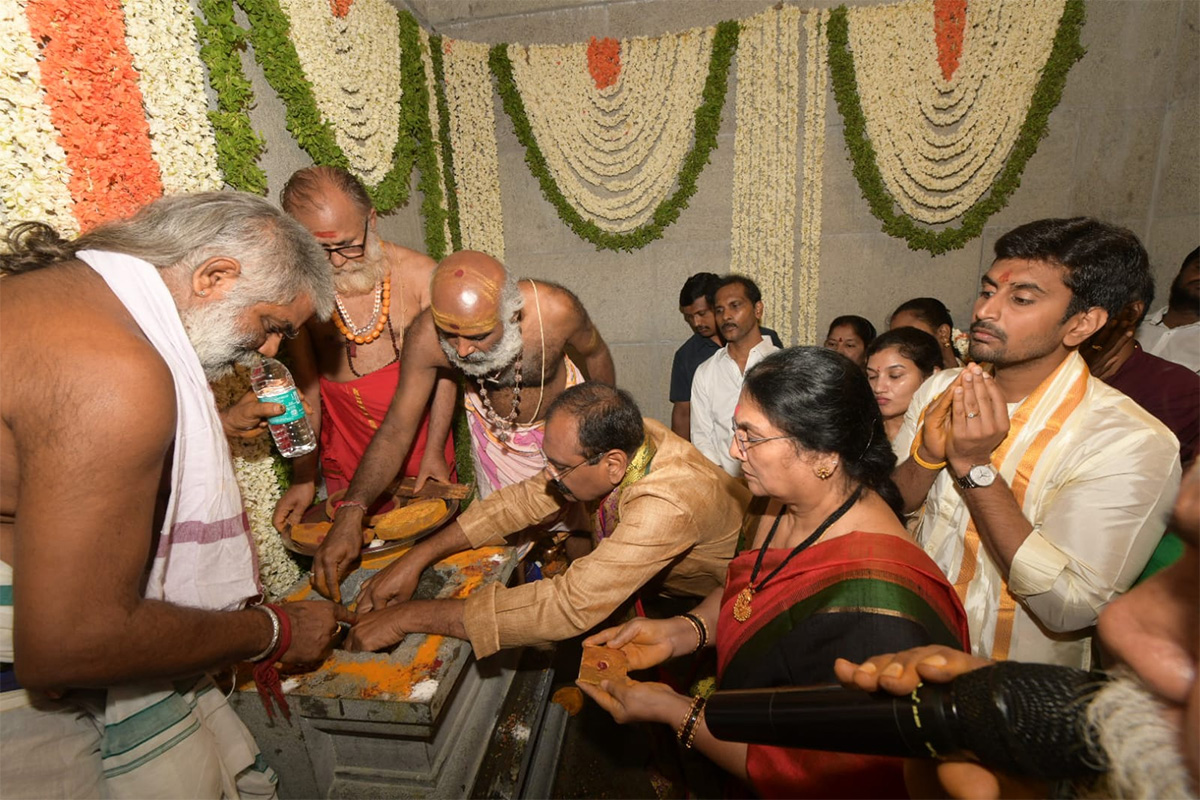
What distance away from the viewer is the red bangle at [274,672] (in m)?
1.70

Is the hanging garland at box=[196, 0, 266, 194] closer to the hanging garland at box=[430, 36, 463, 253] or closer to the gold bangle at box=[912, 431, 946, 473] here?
the hanging garland at box=[430, 36, 463, 253]

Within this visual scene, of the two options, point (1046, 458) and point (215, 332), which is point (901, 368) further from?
point (215, 332)

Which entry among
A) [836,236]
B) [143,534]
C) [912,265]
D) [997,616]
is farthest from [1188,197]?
[143,534]

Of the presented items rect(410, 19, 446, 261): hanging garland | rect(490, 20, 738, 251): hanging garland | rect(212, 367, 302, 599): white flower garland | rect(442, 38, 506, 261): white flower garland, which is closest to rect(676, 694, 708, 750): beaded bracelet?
rect(212, 367, 302, 599): white flower garland

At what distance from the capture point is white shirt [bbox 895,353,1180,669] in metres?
1.65

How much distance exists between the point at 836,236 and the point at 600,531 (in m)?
4.58

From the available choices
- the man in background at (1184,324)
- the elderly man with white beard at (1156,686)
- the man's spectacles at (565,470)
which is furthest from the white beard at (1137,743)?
the man in background at (1184,324)

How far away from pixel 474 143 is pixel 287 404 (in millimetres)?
4473

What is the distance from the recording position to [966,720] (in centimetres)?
73

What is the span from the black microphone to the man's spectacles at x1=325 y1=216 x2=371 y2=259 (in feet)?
9.52

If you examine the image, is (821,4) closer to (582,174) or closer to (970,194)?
(970,194)

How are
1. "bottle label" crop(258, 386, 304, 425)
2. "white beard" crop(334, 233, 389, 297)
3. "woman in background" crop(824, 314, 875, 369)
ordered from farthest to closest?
"woman in background" crop(824, 314, 875, 369), "white beard" crop(334, 233, 389, 297), "bottle label" crop(258, 386, 304, 425)

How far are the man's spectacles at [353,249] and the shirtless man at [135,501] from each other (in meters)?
1.18

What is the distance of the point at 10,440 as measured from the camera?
1.17 meters
